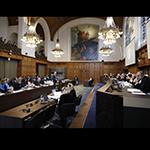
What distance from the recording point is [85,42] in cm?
2475

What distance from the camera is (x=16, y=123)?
388 centimetres

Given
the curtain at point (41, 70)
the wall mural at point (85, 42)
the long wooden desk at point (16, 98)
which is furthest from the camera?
the wall mural at point (85, 42)

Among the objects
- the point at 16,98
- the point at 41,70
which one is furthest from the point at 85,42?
the point at 16,98

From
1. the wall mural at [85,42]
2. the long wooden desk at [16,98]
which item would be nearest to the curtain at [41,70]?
the wall mural at [85,42]

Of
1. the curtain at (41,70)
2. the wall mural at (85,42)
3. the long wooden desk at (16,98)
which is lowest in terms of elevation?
the long wooden desk at (16,98)

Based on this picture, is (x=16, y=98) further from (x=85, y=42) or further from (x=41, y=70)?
(x=85, y=42)

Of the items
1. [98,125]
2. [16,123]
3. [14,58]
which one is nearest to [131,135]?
[16,123]

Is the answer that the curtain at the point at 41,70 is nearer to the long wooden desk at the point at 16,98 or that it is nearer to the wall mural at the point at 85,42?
the wall mural at the point at 85,42

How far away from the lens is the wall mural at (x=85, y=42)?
965 inches

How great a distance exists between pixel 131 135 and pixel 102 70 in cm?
2238

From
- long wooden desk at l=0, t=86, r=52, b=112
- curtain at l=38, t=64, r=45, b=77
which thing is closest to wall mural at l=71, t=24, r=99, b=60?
curtain at l=38, t=64, r=45, b=77

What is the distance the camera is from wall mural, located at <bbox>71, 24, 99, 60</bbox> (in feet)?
80.4

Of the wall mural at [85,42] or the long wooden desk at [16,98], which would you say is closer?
the long wooden desk at [16,98]

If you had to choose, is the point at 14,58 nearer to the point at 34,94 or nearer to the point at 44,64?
the point at 34,94
